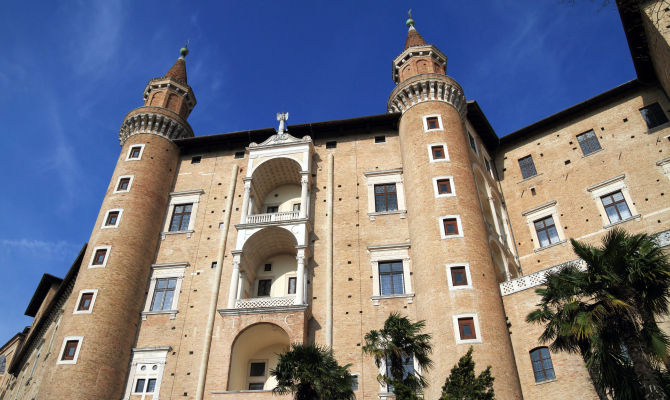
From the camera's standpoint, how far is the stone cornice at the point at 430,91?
29469 millimetres

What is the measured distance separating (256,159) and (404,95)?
30.8 ft

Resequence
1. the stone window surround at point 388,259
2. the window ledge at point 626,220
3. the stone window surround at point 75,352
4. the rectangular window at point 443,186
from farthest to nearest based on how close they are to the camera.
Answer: the rectangular window at point 443,186 → the window ledge at point 626,220 → the stone window surround at point 388,259 → the stone window surround at point 75,352

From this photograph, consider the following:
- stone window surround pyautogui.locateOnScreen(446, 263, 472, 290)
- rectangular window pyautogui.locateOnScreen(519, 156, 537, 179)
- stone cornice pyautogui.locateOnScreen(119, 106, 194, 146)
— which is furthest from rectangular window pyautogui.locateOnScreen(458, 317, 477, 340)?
stone cornice pyautogui.locateOnScreen(119, 106, 194, 146)

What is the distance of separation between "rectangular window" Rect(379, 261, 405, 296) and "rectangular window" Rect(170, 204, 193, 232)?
1164 cm

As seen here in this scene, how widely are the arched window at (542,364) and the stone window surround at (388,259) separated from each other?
5.78 metres

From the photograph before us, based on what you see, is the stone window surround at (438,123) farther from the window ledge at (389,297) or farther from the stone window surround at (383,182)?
the window ledge at (389,297)

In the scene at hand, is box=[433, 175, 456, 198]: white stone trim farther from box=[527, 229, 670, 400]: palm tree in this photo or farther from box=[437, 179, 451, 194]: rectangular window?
box=[527, 229, 670, 400]: palm tree

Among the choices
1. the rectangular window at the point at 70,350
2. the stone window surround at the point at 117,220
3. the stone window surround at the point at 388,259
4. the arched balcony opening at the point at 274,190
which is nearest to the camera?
the rectangular window at the point at 70,350

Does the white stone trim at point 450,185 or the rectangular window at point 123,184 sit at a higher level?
the rectangular window at point 123,184

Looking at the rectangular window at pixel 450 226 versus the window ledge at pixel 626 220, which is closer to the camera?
the rectangular window at pixel 450 226

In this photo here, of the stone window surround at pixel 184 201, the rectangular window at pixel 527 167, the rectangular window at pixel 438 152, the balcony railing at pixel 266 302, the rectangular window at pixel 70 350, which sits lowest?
the rectangular window at pixel 70 350

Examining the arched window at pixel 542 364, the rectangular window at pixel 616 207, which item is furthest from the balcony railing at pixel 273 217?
the rectangular window at pixel 616 207

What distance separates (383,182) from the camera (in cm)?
2836

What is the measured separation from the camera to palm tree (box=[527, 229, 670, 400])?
13.0 m
